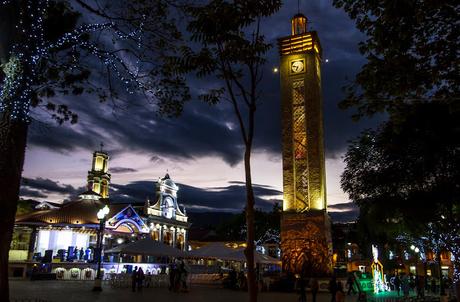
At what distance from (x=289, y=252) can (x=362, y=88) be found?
20.0 meters

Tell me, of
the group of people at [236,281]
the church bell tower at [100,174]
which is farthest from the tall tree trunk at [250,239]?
the church bell tower at [100,174]

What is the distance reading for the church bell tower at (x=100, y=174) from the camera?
55.2 metres

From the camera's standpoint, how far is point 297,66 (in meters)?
30.6

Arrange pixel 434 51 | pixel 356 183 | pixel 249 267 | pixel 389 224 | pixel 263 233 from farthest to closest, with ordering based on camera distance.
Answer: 1. pixel 263 233
2. pixel 389 224
3. pixel 356 183
4. pixel 434 51
5. pixel 249 267

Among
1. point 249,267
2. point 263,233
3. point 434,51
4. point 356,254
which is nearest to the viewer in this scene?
point 249,267

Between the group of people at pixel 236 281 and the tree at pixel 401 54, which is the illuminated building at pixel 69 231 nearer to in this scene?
the group of people at pixel 236 281

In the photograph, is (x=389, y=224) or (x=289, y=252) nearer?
(x=389, y=224)

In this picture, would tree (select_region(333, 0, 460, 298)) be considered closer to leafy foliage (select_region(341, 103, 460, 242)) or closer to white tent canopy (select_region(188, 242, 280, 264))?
leafy foliage (select_region(341, 103, 460, 242))

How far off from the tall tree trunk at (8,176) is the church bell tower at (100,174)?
158ft

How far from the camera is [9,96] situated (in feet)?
27.7

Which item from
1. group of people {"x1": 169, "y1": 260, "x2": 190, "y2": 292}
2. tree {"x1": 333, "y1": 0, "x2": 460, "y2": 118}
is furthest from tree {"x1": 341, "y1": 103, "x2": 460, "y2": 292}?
group of people {"x1": 169, "y1": 260, "x2": 190, "y2": 292}

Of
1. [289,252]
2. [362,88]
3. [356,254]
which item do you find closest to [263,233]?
[356,254]

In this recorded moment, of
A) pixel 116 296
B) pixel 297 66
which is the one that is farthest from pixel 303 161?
pixel 116 296

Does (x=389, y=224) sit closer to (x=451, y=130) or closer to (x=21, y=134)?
(x=451, y=130)
